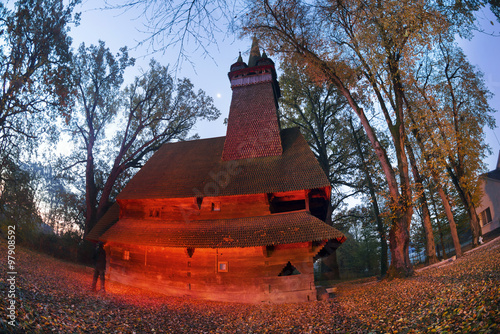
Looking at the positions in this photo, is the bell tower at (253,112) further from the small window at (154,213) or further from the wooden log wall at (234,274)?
the wooden log wall at (234,274)

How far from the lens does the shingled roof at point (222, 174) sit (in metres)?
14.5

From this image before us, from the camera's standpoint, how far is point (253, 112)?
19.4 m

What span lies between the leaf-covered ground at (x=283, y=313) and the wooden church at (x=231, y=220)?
53.1 inches

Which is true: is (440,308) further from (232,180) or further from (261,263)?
(232,180)

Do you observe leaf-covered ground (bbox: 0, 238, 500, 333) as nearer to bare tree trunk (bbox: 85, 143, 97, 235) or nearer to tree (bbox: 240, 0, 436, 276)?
tree (bbox: 240, 0, 436, 276)

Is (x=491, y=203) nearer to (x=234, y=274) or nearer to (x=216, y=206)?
(x=234, y=274)

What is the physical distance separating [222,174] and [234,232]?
433 cm

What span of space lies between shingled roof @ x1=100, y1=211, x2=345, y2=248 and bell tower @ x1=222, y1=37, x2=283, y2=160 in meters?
4.95

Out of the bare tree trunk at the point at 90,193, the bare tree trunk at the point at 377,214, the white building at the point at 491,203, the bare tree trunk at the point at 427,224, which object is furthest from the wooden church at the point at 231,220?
the white building at the point at 491,203

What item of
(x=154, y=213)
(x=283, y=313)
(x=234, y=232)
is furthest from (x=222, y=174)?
(x=283, y=313)

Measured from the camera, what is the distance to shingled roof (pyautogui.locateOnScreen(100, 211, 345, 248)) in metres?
12.5

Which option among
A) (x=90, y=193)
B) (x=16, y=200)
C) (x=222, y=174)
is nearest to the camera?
(x=16, y=200)

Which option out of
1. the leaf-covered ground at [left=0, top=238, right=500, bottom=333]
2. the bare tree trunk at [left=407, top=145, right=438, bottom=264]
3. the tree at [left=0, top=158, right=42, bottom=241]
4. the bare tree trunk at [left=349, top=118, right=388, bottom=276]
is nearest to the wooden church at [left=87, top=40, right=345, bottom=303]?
the leaf-covered ground at [left=0, top=238, right=500, bottom=333]

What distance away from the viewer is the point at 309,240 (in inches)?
477
